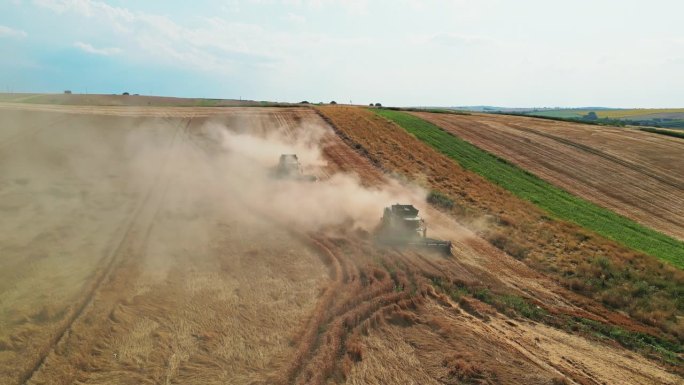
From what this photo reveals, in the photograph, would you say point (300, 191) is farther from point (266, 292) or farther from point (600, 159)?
point (600, 159)

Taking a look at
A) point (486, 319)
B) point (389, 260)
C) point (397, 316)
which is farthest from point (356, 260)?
point (486, 319)

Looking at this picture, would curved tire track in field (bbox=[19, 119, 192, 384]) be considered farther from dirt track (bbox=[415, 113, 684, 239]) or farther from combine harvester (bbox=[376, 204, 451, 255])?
dirt track (bbox=[415, 113, 684, 239])

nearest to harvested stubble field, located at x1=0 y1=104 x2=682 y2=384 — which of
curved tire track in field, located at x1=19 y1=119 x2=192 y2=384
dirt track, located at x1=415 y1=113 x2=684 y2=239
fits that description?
curved tire track in field, located at x1=19 y1=119 x2=192 y2=384

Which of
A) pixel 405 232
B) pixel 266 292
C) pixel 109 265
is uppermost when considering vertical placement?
pixel 405 232

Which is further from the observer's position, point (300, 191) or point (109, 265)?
point (300, 191)

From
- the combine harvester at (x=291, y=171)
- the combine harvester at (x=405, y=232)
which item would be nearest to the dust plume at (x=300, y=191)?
the combine harvester at (x=291, y=171)

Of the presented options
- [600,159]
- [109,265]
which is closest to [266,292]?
[109,265]

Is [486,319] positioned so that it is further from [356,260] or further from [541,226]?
[541,226]
